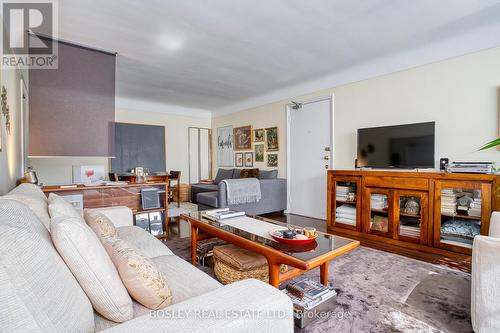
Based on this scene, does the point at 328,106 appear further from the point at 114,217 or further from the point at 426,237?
the point at 114,217

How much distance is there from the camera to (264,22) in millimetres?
→ 2543

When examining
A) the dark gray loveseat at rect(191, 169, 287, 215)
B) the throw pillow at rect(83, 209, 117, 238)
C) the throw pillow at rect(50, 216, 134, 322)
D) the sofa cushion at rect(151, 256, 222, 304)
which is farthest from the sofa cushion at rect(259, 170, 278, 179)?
the throw pillow at rect(50, 216, 134, 322)

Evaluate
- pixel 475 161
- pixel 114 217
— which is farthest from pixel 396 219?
pixel 114 217

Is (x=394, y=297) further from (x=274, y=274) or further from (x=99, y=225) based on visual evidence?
(x=99, y=225)

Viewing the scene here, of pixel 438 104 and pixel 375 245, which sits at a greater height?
pixel 438 104

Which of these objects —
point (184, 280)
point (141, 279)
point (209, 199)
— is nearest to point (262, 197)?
point (209, 199)

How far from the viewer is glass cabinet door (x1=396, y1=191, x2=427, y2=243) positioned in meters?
2.77

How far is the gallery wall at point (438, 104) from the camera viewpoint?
8.95 feet

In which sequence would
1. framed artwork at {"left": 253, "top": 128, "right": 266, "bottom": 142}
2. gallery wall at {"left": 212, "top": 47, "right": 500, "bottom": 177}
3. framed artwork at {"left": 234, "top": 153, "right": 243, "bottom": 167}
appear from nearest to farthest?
gallery wall at {"left": 212, "top": 47, "right": 500, "bottom": 177} → framed artwork at {"left": 253, "top": 128, "right": 266, "bottom": 142} → framed artwork at {"left": 234, "top": 153, "right": 243, "bottom": 167}

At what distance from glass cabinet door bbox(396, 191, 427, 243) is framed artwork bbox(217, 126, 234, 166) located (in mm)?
4073

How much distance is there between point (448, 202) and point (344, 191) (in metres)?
1.15

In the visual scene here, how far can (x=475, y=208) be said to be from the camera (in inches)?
98.3

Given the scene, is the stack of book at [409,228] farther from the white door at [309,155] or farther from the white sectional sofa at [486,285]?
the white sectional sofa at [486,285]

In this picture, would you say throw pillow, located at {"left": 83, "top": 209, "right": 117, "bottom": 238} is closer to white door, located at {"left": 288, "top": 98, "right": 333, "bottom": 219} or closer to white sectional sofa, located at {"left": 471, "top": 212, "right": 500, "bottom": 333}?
white sectional sofa, located at {"left": 471, "top": 212, "right": 500, "bottom": 333}
